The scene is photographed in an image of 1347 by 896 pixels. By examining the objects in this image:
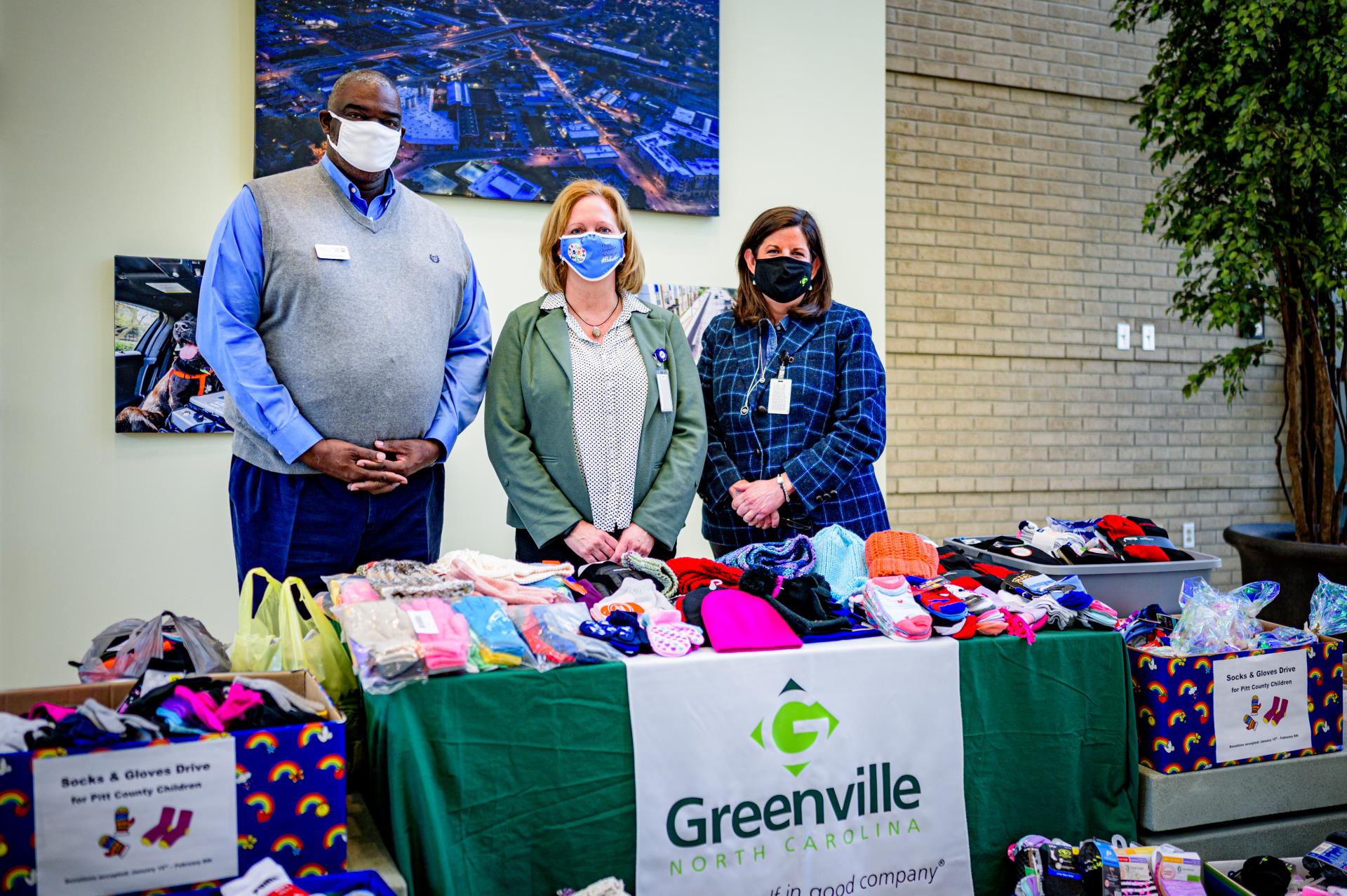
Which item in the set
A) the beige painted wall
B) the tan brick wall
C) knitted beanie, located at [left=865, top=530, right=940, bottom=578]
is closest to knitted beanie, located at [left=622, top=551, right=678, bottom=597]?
knitted beanie, located at [left=865, top=530, right=940, bottom=578]

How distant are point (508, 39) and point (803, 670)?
9.31ft

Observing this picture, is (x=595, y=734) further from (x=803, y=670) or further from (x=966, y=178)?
(x=966, y=178)

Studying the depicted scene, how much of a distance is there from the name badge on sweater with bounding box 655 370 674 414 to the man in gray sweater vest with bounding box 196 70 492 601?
537 mm

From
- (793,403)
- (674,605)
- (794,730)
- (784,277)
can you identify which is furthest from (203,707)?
(784,277)

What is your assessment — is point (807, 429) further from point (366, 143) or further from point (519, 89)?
point (519, 89)

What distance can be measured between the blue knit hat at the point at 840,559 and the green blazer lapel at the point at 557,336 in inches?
29.9

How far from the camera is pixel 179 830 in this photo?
4.08ft

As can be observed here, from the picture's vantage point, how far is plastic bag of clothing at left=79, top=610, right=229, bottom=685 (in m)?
1.59

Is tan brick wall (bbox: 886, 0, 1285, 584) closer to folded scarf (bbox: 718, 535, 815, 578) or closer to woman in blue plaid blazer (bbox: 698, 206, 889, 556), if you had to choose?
woman in blue plaid blazer (bbox: 698, 206, 889, 556)

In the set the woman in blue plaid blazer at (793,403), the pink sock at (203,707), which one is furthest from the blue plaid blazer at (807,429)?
the pink sock at (203,707)

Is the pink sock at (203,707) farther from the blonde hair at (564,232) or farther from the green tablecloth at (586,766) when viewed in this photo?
the blonde hair at (564,232)

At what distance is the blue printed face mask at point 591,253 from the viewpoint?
2398mm

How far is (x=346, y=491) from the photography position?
7.28 feet

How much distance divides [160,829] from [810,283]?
199 cm
